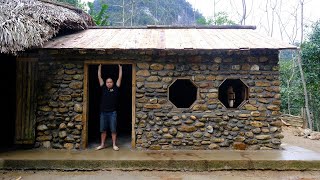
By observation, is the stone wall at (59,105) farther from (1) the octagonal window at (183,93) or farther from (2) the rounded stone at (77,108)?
(1) the octagonal window at (183,93)

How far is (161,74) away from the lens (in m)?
5.82

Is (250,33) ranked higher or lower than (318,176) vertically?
higher

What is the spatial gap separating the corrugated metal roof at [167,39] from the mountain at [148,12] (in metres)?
13.8

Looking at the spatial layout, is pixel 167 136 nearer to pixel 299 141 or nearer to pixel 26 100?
pixel 26 100

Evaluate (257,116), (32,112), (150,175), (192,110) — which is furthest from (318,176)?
(32,112)

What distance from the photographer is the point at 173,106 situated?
5812 millimetres

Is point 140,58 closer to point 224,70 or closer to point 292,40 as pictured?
point 224,70

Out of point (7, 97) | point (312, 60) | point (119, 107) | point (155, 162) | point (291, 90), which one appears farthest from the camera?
point (291, 90)

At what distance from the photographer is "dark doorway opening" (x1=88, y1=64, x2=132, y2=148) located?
22.6 ft

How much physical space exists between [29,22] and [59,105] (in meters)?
1.76

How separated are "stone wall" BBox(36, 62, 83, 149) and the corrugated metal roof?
568mm

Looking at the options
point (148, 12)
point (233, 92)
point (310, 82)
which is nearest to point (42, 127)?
point (233, 92)

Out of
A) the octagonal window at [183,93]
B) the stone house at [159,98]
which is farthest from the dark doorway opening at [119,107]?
the octagonal window at [183,93]

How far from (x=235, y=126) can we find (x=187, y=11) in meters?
26.0
